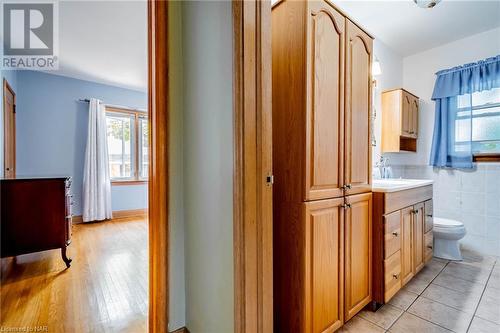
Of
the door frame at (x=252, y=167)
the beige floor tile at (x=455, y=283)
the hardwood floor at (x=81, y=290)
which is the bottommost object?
the beige floor tile at (x=455, y=283)

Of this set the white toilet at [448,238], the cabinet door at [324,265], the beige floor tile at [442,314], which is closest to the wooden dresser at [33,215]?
the cabinet door at [324,265]

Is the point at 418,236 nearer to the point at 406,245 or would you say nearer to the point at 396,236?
the point at 406,245

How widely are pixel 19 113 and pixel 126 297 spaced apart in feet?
11.5

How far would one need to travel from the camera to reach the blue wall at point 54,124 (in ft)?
11.9

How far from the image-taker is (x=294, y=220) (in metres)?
1.22

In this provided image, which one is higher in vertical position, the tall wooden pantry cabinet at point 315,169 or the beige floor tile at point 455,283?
the tall wooden pantry cabinet at point 315,169

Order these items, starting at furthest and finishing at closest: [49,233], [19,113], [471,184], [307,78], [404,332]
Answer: [19,113] < [471,184] < [49,233] < [404,332] < [307,78]

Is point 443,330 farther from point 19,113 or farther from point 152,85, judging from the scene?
point 19,113

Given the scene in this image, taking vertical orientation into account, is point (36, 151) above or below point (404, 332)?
above

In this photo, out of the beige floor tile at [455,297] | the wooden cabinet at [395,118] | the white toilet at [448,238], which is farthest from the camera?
the wooden cabinet at [395,118]

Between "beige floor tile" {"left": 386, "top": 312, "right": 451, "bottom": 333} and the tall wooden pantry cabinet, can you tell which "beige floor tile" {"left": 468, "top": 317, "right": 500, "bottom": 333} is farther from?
the tall wooden pantry cabinet

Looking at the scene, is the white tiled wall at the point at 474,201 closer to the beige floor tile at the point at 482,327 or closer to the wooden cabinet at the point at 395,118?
the wooden cabinet at the point at 395,118

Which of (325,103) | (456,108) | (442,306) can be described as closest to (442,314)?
(442,306)

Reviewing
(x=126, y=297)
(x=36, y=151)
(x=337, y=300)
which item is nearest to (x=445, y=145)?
(x=337, y=300)
